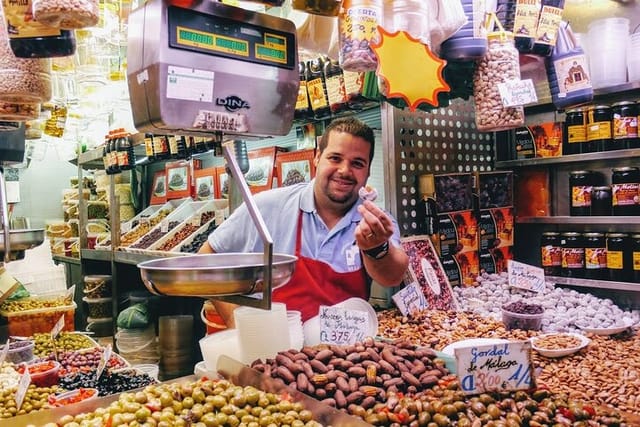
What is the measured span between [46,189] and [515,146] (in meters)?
7.24

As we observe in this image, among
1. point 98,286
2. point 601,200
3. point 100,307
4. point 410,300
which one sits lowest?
point 100,307

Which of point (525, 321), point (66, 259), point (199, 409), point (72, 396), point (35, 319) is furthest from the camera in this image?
point (66, 259)

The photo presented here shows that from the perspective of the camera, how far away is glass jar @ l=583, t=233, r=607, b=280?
2973 mm

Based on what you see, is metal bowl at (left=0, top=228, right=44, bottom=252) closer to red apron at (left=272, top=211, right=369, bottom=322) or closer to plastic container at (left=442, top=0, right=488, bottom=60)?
red apron at (left=272, top=211, right=369, bottom=322)

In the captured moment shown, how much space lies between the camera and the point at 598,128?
9.77 ft

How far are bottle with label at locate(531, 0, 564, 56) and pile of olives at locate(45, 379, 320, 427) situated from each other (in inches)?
64.9

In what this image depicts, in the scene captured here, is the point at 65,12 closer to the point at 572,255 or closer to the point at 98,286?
the point at 572,255

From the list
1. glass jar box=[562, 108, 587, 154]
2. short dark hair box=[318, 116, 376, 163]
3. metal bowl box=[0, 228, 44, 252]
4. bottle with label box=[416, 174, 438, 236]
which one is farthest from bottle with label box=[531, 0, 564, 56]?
metal bowl box=[0, 228, 44, 252]

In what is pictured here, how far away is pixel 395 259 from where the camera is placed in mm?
2439

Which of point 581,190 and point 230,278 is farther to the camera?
point 581,190

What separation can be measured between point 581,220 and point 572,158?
358 millimetres

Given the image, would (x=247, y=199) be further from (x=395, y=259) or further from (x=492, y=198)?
(x=492, y=198)

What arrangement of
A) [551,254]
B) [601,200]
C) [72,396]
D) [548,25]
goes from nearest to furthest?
[548,25]
[72,396]
[601,200]
[551,254]

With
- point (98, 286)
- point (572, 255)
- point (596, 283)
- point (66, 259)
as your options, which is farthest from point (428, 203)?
point (66, 259)
